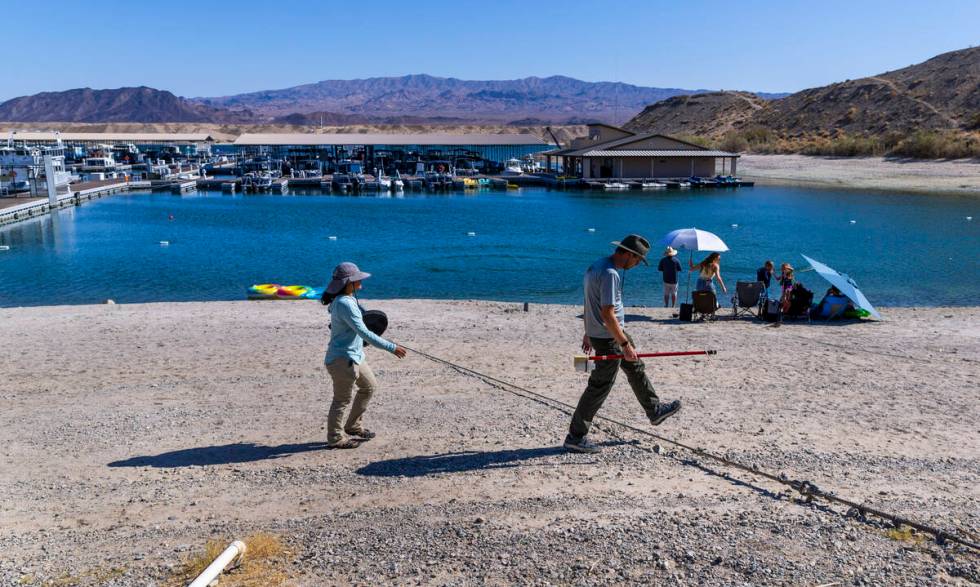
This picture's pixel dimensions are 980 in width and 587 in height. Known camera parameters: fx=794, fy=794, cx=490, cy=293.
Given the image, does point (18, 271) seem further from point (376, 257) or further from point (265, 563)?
point (265, 563)

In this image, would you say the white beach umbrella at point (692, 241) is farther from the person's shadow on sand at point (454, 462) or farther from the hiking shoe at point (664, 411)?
the person's shadow on sand at point (454, 462)

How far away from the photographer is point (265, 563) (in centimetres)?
496

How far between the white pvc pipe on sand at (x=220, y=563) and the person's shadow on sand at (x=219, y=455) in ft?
6.36

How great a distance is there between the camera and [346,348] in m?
6.77

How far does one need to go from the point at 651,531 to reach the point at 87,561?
3658mm

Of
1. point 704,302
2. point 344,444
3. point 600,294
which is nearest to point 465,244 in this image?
point 704,302

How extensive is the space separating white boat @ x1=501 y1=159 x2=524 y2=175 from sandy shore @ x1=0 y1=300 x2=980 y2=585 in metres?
70.8

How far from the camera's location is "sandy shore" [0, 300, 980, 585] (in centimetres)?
500

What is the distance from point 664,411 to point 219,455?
155 inches

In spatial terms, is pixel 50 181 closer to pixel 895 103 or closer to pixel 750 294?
pixel 750 294

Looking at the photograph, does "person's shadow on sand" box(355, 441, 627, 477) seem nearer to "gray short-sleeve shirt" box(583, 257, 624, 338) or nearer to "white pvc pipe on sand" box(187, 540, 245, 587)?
"gray short-sleeve shirt" box(583, 257, 624, 338)

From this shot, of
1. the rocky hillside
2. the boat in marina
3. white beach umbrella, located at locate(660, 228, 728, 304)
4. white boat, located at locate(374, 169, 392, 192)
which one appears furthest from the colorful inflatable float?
the rocky hillside

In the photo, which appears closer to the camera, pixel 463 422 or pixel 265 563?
pixel 265 563

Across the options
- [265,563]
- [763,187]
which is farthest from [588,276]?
[763,187]
